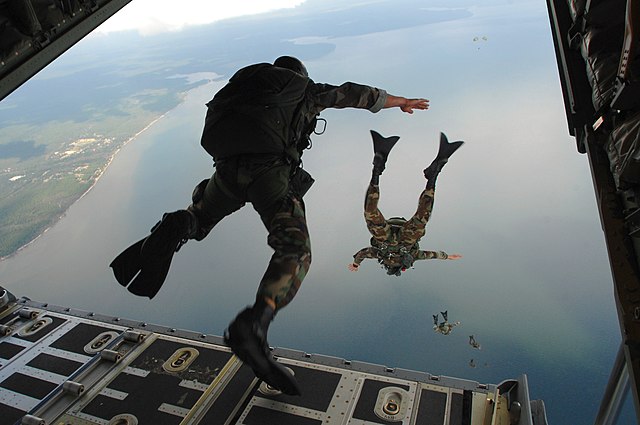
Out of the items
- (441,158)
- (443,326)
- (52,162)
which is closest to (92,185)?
(52,162)

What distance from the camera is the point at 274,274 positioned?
9.60 ft

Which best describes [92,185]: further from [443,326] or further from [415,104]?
[415,104]

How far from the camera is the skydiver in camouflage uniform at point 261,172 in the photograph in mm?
3125

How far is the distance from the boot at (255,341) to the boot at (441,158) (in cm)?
386

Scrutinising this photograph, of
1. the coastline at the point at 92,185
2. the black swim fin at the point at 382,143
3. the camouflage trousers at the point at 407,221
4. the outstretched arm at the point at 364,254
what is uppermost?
the black swim fin at the point at 382,143

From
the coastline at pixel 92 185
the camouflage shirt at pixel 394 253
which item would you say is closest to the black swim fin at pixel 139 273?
the camouflage shirt at pixel 394 253

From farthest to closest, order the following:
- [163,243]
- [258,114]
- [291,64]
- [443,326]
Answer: [443,326]
[291,64]
[163,243]
[258,114]

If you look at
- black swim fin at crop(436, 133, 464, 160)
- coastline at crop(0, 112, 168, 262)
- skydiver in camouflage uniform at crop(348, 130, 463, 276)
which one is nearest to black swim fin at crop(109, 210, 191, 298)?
skydiver in camouflage uniform at crop(348, 130, 463, 276)

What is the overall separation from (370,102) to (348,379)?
4581 millimetres

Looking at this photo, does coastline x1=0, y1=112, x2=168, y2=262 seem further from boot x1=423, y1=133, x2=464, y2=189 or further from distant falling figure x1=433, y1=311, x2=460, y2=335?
boot x1=423, y1=133, x2=464, y2=189

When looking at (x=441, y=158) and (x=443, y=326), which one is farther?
(x=443, y=326)

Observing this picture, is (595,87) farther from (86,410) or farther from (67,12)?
(86,410)

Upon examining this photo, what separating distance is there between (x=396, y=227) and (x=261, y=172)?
3.60 meters

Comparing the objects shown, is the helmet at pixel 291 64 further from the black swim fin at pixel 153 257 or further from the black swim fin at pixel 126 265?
the black swim fin at pixel 126 265
